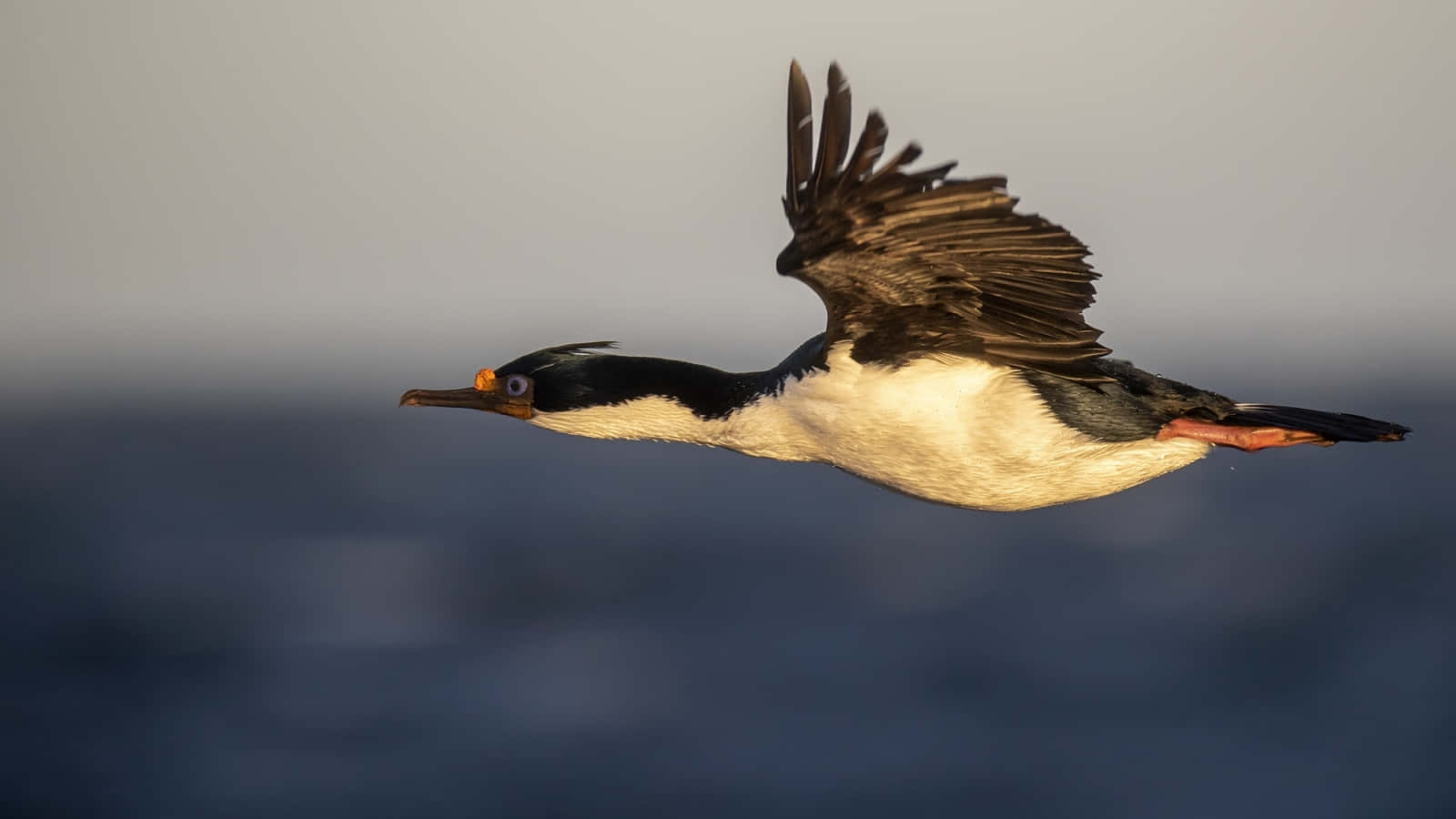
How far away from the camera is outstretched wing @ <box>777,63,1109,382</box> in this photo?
7.35 m

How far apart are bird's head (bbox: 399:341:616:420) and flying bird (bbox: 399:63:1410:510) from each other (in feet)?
0.04

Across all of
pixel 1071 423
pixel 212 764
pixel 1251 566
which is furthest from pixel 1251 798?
pixel 1071 423

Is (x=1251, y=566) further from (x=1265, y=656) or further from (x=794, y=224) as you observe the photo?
(x=794, y=224)

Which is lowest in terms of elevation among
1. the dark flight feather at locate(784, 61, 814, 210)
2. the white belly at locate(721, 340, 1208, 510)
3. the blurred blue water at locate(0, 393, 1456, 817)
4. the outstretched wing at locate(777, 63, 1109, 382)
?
the blurred blue water at locate(0, 393, 1456, 817)

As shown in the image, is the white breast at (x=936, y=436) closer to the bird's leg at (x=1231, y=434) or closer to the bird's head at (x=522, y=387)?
the bird's leg at (x=1231, y=434)

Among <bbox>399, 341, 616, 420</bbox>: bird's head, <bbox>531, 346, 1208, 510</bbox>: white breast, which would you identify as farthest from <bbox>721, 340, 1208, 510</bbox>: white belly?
<bbox>399, 341, 616, 420</bbox>: bird's head

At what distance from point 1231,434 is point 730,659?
10727 centimetres

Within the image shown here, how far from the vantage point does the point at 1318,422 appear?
9.22 meters

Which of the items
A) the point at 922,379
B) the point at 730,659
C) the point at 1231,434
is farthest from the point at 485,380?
the point at 730,659

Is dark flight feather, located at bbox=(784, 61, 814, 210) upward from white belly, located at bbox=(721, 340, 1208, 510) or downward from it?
upward

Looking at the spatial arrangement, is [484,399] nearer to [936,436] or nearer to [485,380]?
[485,380]

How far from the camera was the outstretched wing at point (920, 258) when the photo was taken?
7348 millimetres

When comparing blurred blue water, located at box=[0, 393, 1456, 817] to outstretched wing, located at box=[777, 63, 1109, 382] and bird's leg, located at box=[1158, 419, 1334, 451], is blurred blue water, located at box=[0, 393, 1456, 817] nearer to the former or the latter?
bird's leg, located at box=[1158, 419, 1334, 451]

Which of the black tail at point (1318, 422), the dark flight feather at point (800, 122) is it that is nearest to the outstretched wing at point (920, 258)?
the dark flight feather at point (800, 122)
